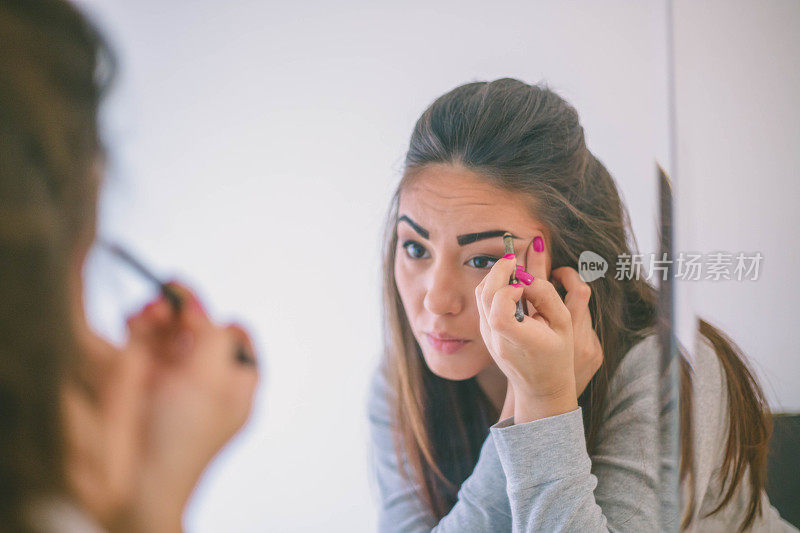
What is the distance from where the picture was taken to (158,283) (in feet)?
1.34

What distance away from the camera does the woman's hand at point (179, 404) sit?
1.22ft

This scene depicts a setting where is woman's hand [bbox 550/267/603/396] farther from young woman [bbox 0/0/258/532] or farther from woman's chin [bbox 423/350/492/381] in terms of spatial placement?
young woman [bbox 0/0/258/532]

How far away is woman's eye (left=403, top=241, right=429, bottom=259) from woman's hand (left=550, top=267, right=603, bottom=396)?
0.11 m

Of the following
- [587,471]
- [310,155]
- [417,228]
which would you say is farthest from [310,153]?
[587,471]

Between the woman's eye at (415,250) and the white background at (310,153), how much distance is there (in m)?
0.03

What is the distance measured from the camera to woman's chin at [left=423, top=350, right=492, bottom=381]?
50 centimetres

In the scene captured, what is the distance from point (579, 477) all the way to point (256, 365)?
0.91 ft

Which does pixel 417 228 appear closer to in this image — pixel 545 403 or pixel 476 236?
pixel 476 236

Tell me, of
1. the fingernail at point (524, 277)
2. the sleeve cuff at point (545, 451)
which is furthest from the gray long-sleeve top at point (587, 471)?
the fingernail at point (524, 277)

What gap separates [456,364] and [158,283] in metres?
0.26

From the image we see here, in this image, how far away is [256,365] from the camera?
44 cm

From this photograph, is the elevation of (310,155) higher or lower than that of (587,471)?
higher

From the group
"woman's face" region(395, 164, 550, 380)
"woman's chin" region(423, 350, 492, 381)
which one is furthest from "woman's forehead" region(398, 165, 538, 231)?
"woman's chin" region(423, 350, 492, 381)

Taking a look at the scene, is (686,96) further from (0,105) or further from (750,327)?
(0,105)
